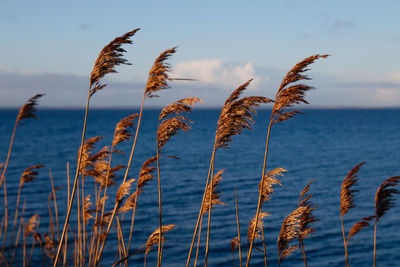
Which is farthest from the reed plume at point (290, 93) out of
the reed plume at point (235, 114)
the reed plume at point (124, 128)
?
the reed plume at point (124, 128)

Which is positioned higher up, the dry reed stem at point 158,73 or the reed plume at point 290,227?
the dry reed stem at point 158,73

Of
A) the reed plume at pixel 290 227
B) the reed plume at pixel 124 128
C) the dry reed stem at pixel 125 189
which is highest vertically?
the reed plume at pixel 124 128

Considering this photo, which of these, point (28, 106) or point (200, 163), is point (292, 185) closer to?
point (200, 163)

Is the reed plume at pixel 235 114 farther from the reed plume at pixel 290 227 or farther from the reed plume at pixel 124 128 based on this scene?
the reed plume at pixel 124 128

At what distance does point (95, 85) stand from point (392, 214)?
70.6ft

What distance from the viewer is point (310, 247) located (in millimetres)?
17422

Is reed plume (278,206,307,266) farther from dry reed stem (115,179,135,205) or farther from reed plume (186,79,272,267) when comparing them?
dry reed stem (115,179,135,205)

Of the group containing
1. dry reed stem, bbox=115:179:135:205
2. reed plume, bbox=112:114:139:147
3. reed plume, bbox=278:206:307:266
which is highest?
reed plume, bbox=112:114:139:147

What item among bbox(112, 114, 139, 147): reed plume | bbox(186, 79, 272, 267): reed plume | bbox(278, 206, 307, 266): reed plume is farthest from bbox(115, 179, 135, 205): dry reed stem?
bbox(278, 206, 307, 266): reed plume

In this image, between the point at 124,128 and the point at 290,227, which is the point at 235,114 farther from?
the point at 124,128

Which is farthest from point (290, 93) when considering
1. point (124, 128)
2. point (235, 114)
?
point (124, 128)

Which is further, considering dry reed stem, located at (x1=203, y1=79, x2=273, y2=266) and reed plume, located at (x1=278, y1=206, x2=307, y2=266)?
reed plume, located at (x1=278, y1=206, x2=307, y2=266)

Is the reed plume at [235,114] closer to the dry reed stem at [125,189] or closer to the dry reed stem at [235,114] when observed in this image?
the dry reed stem at [235,114]

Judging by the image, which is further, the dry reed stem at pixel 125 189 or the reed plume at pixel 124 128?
the reed plume at pixel 124 128
